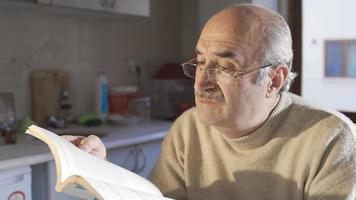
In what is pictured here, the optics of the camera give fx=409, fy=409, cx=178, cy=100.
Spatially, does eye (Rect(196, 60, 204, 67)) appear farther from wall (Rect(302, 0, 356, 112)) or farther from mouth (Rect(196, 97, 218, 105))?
wall (Rect(302, 0, 356, 112))

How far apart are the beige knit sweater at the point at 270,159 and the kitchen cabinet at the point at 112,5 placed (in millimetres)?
940

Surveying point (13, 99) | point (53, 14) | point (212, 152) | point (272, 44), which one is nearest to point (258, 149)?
point (212, 152)

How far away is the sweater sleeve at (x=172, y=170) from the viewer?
1.13 metres

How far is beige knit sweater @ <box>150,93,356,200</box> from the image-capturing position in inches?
36.1

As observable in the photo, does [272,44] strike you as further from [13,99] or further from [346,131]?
[13,99]

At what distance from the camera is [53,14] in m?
2.20

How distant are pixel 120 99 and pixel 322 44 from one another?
1.22m

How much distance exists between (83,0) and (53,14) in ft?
1.18

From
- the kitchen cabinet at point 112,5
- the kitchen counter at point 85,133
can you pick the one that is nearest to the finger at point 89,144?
the kitchen counter at point 85,133

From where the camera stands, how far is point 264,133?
1038mm

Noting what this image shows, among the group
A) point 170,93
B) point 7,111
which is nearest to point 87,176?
point 7,111

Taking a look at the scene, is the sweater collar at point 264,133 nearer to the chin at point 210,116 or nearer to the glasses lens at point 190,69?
the chin at point 210,116

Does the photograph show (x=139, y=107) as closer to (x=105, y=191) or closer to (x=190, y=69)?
(x=190, y=69)

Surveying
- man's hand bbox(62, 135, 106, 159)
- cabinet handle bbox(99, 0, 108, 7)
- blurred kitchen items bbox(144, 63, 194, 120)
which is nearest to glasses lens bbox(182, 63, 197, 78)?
man's hand bbox(62, 135, 106, 159)
